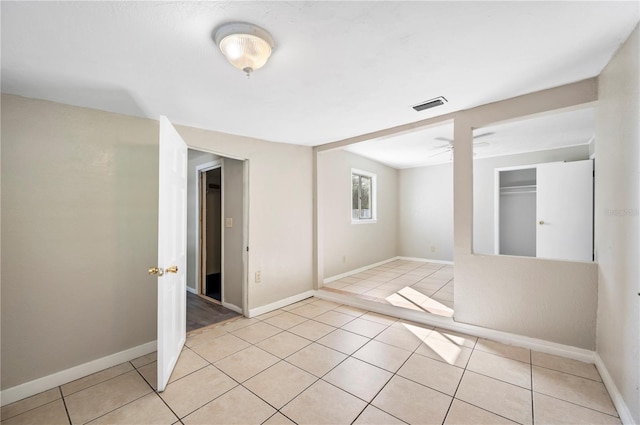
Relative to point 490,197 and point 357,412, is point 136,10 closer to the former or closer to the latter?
point 357,412

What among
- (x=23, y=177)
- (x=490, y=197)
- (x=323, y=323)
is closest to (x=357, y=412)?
(x=323, y=323)

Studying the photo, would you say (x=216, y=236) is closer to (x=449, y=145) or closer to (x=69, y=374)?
(x=69, y=374)

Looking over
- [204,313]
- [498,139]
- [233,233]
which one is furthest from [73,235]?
[498,139]

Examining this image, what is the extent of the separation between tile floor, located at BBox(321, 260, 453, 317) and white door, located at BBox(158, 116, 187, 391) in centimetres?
222

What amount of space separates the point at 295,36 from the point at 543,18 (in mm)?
1334

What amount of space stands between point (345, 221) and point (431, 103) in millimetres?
2913

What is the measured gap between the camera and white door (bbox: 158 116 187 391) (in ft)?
6.38

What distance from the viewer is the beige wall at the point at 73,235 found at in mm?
1994

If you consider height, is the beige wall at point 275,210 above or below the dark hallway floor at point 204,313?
above

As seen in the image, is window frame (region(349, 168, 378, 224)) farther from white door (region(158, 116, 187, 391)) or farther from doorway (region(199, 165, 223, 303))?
white door (region(158, 116, 187, 391))

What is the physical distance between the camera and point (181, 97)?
2.24 m

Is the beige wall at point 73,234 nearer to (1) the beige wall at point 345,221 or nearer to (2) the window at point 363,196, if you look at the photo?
(1) the beige wall at point 345,221

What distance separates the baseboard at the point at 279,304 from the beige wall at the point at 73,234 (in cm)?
111

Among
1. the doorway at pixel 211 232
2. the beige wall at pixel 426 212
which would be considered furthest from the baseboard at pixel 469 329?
the beige wall at pixel 426 212
